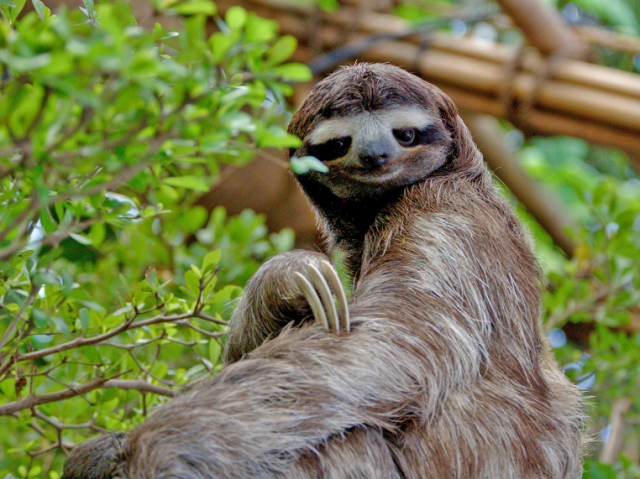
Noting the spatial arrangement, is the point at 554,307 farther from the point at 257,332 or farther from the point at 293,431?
the point at 293,431

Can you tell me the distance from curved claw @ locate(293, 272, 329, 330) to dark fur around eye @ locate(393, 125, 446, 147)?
3.51 feet

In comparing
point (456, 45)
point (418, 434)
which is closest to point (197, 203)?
point (456, 45)

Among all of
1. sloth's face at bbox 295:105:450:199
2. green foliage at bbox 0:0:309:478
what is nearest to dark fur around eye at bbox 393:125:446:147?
sloth's face at bbox 295:105:450:199

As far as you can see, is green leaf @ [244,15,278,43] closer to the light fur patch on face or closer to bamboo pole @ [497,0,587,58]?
the light fur patch on face

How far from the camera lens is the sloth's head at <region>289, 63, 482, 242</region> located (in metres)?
3.36

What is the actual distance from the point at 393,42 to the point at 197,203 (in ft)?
10.3

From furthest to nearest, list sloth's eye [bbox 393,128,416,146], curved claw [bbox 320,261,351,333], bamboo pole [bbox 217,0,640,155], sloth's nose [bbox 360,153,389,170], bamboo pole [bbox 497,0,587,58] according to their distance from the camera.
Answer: bamboo pole [bbox 217,0,640,155] → bamboo pole [bbox 497,0,587,58] → sloth's eye [bbox 393,128,416,146] → sloth's nose [bbox 360,153,389,170] → curved claw [bbox 320,261,351,333]

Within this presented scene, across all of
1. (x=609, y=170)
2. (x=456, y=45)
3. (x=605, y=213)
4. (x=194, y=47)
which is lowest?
(x=609, y=170)

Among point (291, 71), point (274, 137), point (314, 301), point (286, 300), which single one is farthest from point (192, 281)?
point (291, 71)

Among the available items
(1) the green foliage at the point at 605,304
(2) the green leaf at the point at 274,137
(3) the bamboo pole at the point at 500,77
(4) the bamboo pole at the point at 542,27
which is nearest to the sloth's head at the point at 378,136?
(2) the green leaf at the point at 274,137

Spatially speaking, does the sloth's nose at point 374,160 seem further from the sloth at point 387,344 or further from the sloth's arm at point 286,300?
the sloth's arm at point 286,300

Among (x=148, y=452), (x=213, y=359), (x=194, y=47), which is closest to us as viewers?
(x=194, y=47)

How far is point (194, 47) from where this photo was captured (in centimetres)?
178

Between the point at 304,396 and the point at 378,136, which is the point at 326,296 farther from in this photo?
the point at 378,136
